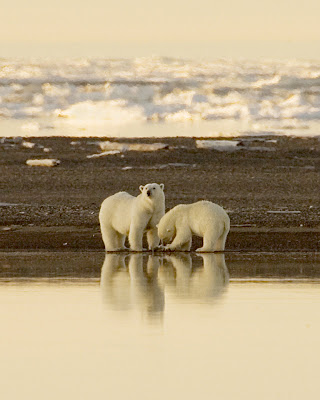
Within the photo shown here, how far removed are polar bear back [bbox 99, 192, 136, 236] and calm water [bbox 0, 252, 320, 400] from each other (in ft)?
7.51

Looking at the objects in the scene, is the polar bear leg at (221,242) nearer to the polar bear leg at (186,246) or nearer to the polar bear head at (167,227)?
the polar bear leg at (186,246)

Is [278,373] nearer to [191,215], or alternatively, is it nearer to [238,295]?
[238,295]

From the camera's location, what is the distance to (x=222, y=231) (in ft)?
52.4

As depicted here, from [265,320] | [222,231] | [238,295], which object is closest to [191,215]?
[222,231]

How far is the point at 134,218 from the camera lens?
16.1 m

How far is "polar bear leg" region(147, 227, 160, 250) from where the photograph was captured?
16.5 m

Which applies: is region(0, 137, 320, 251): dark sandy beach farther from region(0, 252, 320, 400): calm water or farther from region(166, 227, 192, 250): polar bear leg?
region(0, 252, 320, 400): calm water

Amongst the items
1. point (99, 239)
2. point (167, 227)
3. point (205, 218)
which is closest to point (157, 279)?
point (205, 218)

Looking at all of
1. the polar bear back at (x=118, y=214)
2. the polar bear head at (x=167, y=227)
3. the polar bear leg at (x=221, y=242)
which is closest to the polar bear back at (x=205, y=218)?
the polar bear leg at (x=221, y=242)

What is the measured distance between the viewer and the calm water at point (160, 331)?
7297mm

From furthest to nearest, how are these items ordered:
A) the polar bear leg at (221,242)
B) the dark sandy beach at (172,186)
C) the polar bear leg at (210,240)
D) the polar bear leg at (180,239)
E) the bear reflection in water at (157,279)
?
the dark sandy beach at (172,186) → the polar bear leg at (180,239) → the polar bear leg at (221,242) → the polar bear leg at (210,240) → the bear reflection in water at (157,279)

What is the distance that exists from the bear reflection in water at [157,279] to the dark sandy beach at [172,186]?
4.53 ft

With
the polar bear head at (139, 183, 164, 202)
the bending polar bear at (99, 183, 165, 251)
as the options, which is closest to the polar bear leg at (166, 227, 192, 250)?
the bending polar bear at (99, 183, 165, 251)

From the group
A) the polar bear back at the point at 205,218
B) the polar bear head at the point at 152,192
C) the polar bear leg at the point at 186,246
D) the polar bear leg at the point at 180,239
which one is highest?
the polar bear head at the point at 152,192
